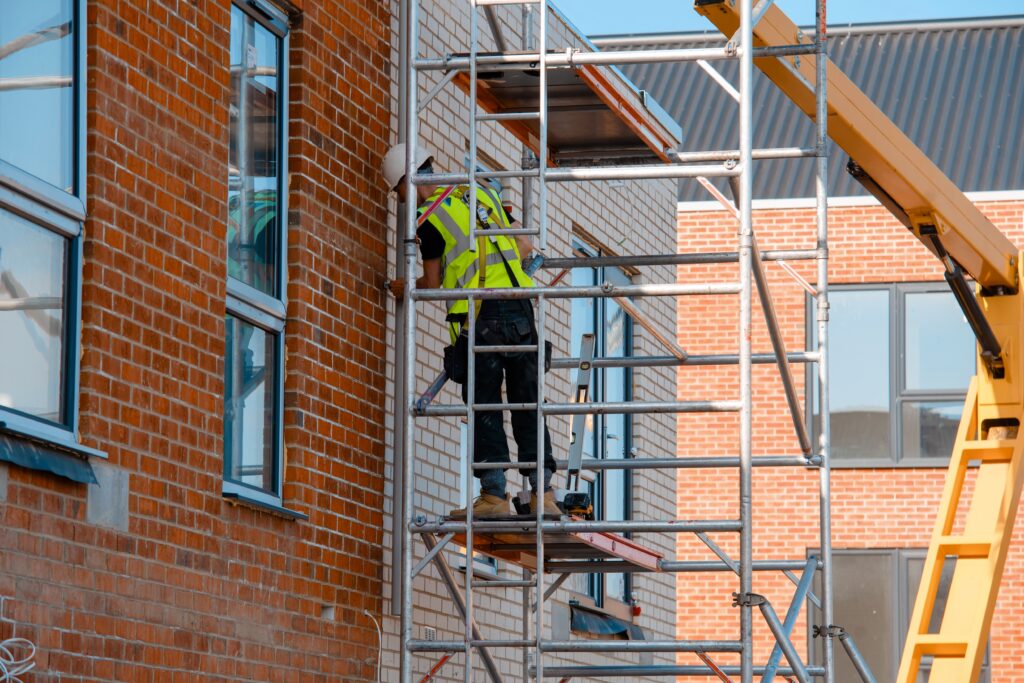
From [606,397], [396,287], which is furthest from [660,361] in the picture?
[606,397]

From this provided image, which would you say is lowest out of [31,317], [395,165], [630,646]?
[630,646]

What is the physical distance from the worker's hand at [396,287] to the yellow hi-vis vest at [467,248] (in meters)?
0.48

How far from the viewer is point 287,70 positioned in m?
8.88

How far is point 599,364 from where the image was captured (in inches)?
393

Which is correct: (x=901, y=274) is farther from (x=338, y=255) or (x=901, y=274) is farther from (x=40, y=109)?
(x=40, y=109)

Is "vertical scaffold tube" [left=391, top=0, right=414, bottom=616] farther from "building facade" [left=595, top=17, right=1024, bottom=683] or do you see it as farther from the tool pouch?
"building facade" [left=595, top=17, right=1024, bottom=683]

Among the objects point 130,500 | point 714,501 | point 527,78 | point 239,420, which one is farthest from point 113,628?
point 714,501

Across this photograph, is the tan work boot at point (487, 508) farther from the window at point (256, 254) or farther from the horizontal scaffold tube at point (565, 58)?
the horizontal scaffold tube at point (565, 58)

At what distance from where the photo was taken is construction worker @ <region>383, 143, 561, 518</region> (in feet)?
29.1

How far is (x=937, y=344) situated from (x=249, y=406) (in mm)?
17660

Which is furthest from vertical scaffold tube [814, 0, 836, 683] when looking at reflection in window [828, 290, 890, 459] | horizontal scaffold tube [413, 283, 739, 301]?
reflection in window [828, 290, 890, 459]

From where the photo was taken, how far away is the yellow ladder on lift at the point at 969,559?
1223 centimetres

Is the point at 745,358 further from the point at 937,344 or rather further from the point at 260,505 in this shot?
the point at 937,344

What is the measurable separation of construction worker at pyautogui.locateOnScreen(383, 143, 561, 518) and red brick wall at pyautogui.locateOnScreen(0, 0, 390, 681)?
560mm
